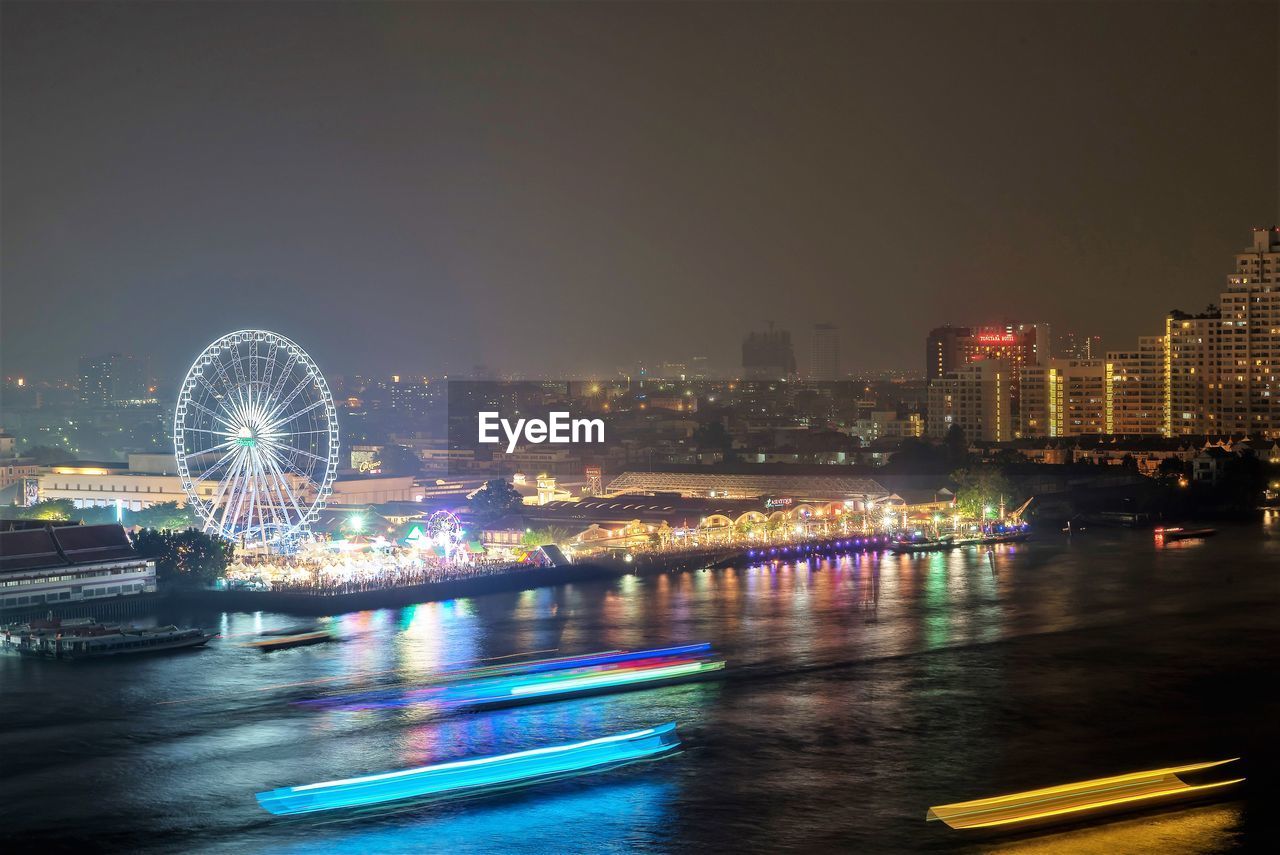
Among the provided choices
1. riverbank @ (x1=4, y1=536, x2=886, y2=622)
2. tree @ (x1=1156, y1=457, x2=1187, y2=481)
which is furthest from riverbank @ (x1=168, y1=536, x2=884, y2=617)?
tree @ (x1=1156, y1=457, x2=1187, y2=481)

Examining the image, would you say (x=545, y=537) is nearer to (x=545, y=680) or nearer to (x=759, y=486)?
(x=759, y=486)

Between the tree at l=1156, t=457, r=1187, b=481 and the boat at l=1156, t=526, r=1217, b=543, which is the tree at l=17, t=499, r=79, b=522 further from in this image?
the tree at l=1156, t=457, r=1187, b=481

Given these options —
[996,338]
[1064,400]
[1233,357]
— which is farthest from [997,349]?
[1233,357]

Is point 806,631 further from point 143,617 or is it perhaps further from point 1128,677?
→ point 143,617

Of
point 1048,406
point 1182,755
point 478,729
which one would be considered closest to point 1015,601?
point 1182,755

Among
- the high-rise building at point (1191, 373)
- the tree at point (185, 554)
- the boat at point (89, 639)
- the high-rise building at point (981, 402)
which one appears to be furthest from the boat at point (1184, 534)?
the high-rise building at point (981, 402)

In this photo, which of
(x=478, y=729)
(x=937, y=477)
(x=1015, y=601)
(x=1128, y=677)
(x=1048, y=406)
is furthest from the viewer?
(x=1048, y=406)
